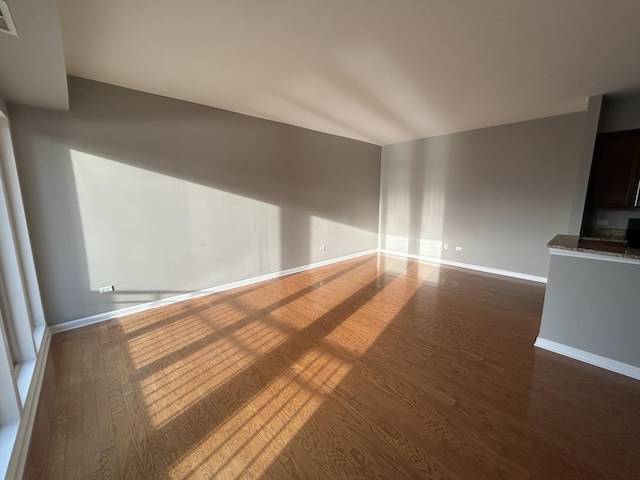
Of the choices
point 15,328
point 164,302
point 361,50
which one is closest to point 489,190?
point 361,50

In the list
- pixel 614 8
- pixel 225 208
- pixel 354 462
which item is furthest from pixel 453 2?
pixel 225 208

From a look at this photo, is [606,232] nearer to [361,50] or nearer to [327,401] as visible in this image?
[361,50]

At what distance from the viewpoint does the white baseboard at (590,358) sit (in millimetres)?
2088

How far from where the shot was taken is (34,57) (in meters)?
1.56

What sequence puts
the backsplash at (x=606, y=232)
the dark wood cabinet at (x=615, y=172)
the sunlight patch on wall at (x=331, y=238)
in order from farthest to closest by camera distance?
1. the sunlight patch on wall at (x=331, y=238)
2. the backsplash at (x=606, y=232)
3. the dark wood cabinet at (x=615, y=172)

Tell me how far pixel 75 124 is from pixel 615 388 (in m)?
5.33

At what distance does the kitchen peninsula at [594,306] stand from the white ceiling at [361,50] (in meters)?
1.70

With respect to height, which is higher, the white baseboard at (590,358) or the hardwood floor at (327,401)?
the white baseboard at (590,358)

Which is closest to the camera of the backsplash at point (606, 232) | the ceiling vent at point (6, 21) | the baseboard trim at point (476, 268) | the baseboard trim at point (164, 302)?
the ceiling vent at point (6, 21)

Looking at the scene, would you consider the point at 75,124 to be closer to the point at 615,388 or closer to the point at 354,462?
the point at 354,462

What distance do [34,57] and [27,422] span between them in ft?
7.37

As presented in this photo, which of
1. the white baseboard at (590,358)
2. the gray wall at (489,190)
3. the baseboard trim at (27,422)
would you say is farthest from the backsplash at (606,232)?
the baseboard trim at (27,422)

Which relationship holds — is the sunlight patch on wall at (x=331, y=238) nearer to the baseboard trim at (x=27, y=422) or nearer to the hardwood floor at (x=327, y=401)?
the hardwood floor at (x=327, y=401)

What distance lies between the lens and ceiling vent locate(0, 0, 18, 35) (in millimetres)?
1104
